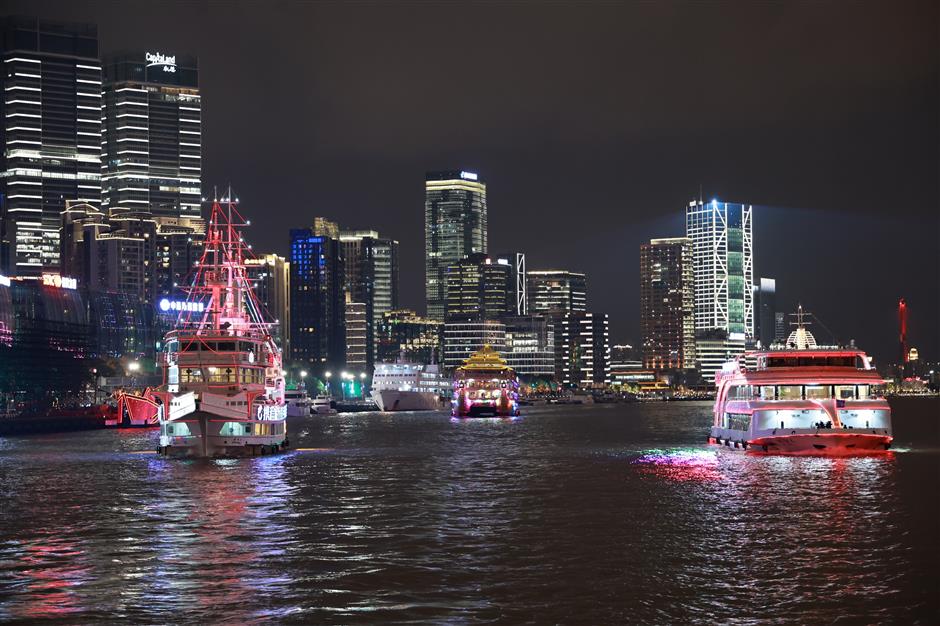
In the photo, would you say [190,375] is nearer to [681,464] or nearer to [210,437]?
[210,437]

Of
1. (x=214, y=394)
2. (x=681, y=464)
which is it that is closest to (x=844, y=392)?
(x=681, y=464)

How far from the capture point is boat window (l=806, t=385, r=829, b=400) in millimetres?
97312

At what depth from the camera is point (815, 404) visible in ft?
317

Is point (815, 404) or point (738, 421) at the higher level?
point (815, 404)

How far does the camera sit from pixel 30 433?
180125mm

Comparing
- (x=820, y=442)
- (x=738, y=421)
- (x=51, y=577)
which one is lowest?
(x=51, y=577)

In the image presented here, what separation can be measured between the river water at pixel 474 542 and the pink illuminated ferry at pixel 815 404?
212 cm

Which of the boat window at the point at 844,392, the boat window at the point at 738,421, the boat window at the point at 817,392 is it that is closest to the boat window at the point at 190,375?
the boat window at the point at 738,421

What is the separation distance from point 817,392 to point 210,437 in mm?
46322

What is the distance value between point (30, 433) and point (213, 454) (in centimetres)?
9244

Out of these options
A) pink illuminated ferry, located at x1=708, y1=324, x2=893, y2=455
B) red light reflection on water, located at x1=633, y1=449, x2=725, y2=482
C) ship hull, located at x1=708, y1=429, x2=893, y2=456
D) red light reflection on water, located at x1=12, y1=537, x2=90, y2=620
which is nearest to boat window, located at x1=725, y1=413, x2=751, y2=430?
pink illuminated ferry, located at x1=708, y1=324, x2=893, y2=455

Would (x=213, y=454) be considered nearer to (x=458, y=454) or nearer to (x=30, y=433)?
(x=458, y=454)

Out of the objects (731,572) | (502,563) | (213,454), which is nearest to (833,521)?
(731,572)

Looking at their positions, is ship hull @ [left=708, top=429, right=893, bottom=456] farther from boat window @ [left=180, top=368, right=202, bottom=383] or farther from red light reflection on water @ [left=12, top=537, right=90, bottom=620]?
red light reflection on water @ [left=12, top=537, right=90, bottom=620]
